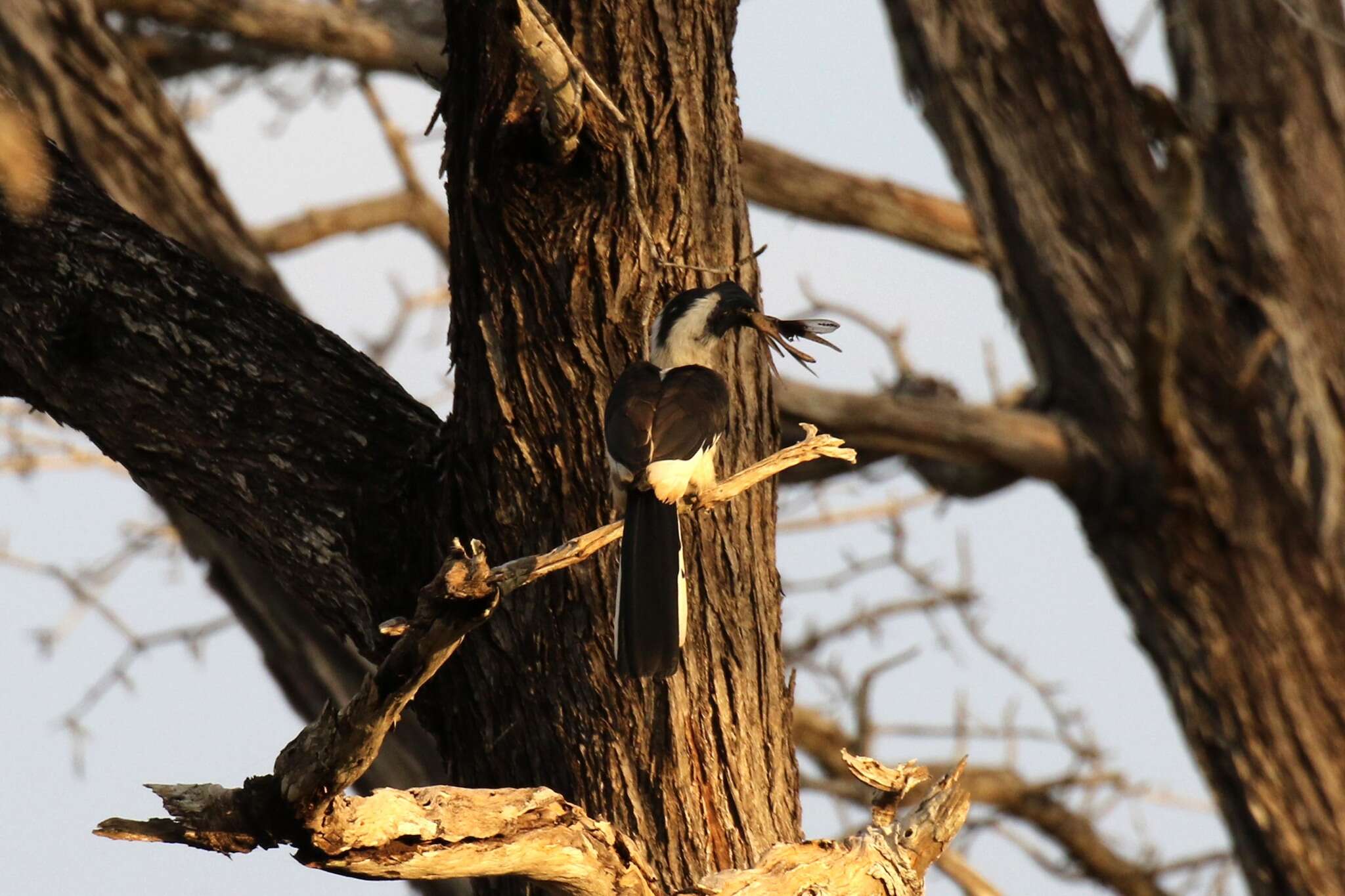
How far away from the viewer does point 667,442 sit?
9.98ft

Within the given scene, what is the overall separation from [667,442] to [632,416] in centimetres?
10

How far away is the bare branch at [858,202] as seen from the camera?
6172mm

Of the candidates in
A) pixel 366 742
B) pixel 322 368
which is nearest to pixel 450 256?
pixel 322 368

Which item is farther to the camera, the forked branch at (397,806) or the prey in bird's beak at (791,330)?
the prey in bird's beak at (791,330)

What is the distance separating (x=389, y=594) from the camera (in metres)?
3.13

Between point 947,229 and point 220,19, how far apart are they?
3.14 meters

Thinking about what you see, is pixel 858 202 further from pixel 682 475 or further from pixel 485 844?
pixel 485 844

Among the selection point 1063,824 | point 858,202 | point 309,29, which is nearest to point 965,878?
point 1063,824

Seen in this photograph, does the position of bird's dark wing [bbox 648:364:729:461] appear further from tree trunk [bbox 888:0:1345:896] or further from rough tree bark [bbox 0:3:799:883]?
tree trunk [bbox 888:0:1345:896]

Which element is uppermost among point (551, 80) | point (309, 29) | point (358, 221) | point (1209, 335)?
→ point (309, 29)

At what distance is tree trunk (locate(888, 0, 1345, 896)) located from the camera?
17.0ft

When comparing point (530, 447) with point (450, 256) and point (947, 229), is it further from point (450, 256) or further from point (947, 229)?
point (947, 229)

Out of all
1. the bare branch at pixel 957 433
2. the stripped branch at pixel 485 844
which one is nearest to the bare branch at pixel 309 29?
the bare branch at pixel 957 433

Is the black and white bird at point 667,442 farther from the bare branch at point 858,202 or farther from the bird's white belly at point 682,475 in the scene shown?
the bare branch at point 858,202
